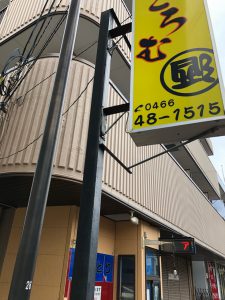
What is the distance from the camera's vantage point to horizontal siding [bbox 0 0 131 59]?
24.7 feet

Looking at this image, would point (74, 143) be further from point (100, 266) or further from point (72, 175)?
point (100, 266)

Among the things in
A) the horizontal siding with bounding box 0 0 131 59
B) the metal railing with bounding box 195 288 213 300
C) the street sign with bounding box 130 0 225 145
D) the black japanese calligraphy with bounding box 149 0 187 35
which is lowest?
the metal railing with bounding box 195 288 213 300

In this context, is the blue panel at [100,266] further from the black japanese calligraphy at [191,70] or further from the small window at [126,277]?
the black japanese calligraphy at [191,70]

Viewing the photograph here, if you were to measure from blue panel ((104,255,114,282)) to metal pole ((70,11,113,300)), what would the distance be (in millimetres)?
4949

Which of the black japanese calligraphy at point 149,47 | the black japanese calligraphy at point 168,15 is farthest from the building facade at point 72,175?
the black japanese calligraphy at point 168,15

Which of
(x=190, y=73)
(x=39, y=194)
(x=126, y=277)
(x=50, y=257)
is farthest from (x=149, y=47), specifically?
(x=126, y=277)

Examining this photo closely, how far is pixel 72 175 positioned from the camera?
5.46 meters

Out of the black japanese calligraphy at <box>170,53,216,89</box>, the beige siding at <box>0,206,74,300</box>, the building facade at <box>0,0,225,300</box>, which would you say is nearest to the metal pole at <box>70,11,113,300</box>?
the black japanese calligraphy at <box>170,53,216,89</box>

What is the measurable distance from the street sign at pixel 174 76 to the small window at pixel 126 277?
211 inches

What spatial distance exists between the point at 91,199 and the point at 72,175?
93.6 inches

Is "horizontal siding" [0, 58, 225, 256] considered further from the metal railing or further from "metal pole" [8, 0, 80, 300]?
the metal railing

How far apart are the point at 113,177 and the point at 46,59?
319 centimetres

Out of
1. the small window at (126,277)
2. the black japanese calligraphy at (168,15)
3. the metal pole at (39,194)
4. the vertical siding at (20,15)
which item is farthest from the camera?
the vertical siding at (20,15)

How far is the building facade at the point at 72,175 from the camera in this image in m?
5.91
